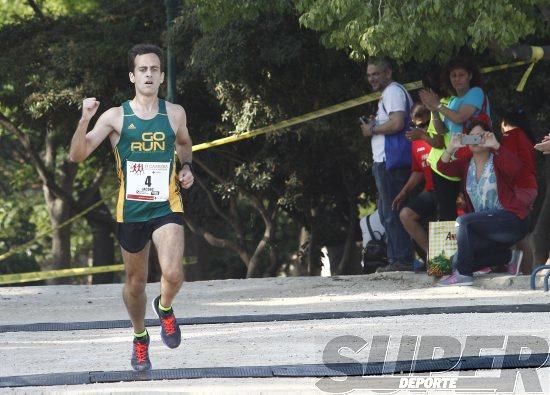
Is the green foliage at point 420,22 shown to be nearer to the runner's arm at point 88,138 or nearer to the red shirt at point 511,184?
the red shirt at point 511,184

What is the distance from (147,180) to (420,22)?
14.9 ft

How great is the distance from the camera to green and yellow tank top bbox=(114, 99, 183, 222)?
831 centimetres

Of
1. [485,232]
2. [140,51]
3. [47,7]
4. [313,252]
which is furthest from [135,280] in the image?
[47,7]

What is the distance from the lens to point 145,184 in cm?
828

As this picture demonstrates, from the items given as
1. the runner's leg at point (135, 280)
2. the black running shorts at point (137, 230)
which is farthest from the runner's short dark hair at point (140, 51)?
the runner's leg at point (135, 280)

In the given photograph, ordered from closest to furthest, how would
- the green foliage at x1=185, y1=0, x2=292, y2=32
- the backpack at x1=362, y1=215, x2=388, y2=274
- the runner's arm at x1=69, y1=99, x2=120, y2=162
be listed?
the runner's arm at x1=69, y1=99, x2=120, y2=162
the green foliage at x1=185, y1=0, x2=292, y2=32
the backpack at x1=362, y1=215, x2=388, y2=274

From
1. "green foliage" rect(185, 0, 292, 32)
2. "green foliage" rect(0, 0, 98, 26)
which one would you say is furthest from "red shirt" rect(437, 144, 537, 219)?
"green foliage" rect(0, 0, 98, 26)

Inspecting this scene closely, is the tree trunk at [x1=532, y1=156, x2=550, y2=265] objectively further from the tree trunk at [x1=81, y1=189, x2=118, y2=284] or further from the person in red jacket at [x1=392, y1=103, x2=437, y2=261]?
the tree trunk at [x1=81, y1=189, x2=118, y2=284]

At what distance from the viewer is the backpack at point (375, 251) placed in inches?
577

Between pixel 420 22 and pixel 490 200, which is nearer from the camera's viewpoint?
pixel 420 22

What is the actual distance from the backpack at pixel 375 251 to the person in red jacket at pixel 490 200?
2185 mm

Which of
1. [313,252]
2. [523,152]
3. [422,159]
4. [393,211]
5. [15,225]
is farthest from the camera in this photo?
[15,225]

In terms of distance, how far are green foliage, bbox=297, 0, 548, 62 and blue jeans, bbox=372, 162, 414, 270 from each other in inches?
54.3

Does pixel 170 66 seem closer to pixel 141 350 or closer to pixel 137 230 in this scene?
pixel 137 230
